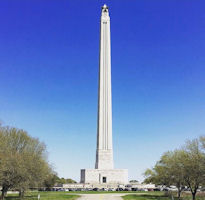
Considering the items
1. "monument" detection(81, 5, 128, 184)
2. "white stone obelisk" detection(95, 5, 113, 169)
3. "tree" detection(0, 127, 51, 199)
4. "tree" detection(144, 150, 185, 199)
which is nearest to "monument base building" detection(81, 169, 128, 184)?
"monument" detection(81, 5, 128, 184)

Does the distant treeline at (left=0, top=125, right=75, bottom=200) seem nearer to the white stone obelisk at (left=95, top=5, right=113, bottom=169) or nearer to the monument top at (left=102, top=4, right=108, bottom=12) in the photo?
the white stone obelisk at (left=95, top=5, right=113, bottom=169)

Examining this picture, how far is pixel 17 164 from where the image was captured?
2752 cm

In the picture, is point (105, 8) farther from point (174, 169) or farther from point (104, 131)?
point (174, 169)

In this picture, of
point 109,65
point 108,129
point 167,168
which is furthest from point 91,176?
point 167,168

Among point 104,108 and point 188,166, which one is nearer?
point 188,166

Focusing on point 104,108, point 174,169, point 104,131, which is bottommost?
point 174,169

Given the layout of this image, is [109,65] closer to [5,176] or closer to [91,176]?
[91,176]

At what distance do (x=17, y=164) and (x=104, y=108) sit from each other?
5350cm

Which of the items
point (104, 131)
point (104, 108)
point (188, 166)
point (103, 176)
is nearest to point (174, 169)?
point (188, 166)

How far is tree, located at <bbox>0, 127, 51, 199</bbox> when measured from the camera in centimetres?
2706

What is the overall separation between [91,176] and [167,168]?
38471 millimetres

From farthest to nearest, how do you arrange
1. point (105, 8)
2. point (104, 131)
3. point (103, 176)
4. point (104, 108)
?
point (105, 8)
point (104, 108)
point (104, 131)
point (103, 176)

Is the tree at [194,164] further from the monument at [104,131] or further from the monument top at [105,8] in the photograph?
the monument top at [105,8]

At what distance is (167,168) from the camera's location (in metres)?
38.1
